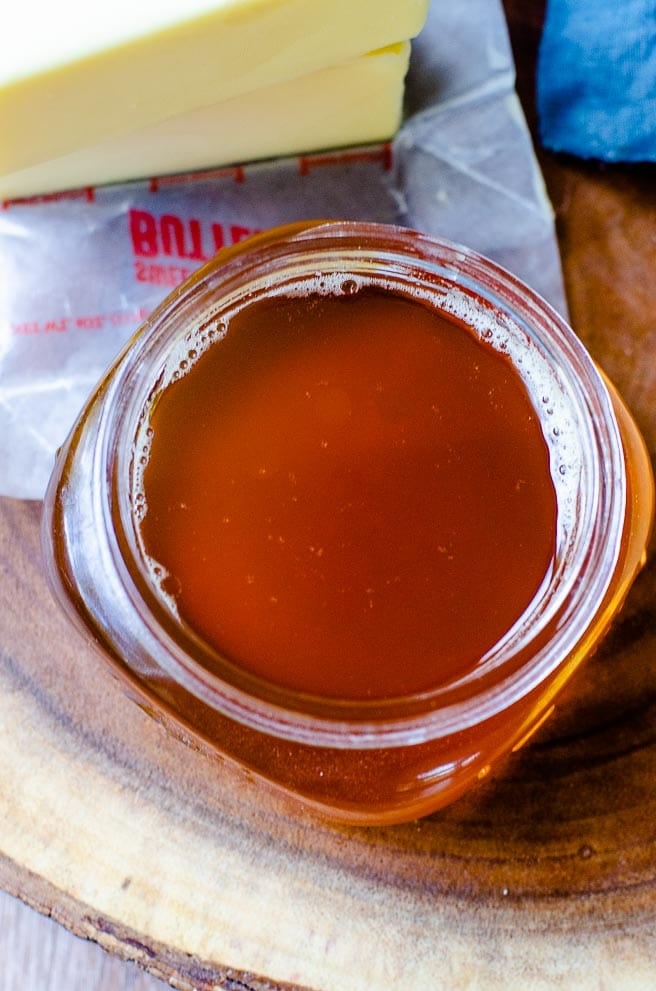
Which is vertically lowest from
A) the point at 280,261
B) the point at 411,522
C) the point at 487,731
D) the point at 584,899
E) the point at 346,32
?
the point at 584,899

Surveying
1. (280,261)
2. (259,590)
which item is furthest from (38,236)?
(259,590)

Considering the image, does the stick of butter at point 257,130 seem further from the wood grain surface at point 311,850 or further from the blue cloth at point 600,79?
the wood grain surface at point 311,850

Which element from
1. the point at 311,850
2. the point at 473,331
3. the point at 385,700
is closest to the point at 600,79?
the point at 473,331

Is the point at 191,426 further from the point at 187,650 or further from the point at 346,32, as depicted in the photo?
the point at 346,32

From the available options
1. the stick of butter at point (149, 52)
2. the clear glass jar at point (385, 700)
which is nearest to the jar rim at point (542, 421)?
the clear glass jar at point (385, 700)

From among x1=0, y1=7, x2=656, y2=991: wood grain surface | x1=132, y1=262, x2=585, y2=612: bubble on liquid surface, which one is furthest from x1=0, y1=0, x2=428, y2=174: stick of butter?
x1=0, y1=7, x2=656, y2=991: wood grain surface

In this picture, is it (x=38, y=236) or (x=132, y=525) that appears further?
(x=38, y=236)
